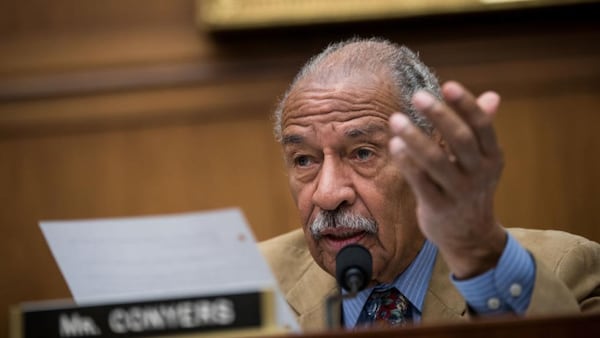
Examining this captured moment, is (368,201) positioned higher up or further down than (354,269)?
higher up

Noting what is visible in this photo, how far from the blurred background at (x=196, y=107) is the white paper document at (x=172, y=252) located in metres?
1.51

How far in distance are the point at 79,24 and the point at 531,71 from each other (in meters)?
1.49

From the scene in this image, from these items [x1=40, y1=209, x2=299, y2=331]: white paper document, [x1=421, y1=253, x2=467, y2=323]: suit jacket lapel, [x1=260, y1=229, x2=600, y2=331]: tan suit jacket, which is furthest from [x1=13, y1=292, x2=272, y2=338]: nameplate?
[x1=421, y1=253, x2=467, y2=323]: suit jacket lapel

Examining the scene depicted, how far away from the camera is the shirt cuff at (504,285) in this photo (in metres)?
1.83

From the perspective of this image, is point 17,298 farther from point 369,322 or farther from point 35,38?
point 369,322

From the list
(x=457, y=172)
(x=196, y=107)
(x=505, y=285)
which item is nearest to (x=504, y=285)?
(x=505, y=285)

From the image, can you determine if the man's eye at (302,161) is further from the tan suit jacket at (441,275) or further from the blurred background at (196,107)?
the blurred background at (196,107)

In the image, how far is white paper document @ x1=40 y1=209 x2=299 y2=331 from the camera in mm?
1746

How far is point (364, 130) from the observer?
239cm

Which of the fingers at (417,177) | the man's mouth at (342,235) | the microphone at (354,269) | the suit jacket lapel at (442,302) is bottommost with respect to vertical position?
the suit jacket lapel at (442,302)

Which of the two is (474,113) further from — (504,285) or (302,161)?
(302,161)

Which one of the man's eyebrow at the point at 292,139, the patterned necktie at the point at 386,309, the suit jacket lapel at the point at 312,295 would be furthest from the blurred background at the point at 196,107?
the patterned necktie at the point at 386,309

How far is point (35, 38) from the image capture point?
3414mm

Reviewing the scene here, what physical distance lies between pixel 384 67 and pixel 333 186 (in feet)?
1.12
